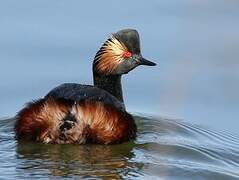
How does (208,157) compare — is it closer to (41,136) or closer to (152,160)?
(152,160)

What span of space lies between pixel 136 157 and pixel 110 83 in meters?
1.49

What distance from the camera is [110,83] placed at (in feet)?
21.3

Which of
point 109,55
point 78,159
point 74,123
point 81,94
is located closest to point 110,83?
point 109,55

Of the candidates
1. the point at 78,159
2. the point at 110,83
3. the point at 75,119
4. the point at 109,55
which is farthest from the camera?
the point at 110,83

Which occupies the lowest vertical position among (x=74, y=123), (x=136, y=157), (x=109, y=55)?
(x=136, y=157)

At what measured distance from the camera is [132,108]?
6941 mm

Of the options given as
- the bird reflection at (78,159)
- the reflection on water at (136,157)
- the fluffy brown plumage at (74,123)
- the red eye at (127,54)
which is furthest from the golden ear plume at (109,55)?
the bird reflection at (78,159)

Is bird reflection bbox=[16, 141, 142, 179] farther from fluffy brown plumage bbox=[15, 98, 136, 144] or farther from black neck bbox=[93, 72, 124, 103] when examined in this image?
black neck bbox=[93, 72, 124, 103]

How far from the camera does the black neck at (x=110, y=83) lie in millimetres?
6430

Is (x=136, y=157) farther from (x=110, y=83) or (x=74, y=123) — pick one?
(x=110, y=83)

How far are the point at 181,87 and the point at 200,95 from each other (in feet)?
15.9

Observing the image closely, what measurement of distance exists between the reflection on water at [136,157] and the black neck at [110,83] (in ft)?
1.30

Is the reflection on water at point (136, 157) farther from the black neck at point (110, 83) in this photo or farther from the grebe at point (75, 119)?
the black neck at point (110, 83)

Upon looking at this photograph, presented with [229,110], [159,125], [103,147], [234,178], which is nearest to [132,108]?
[159,125]
